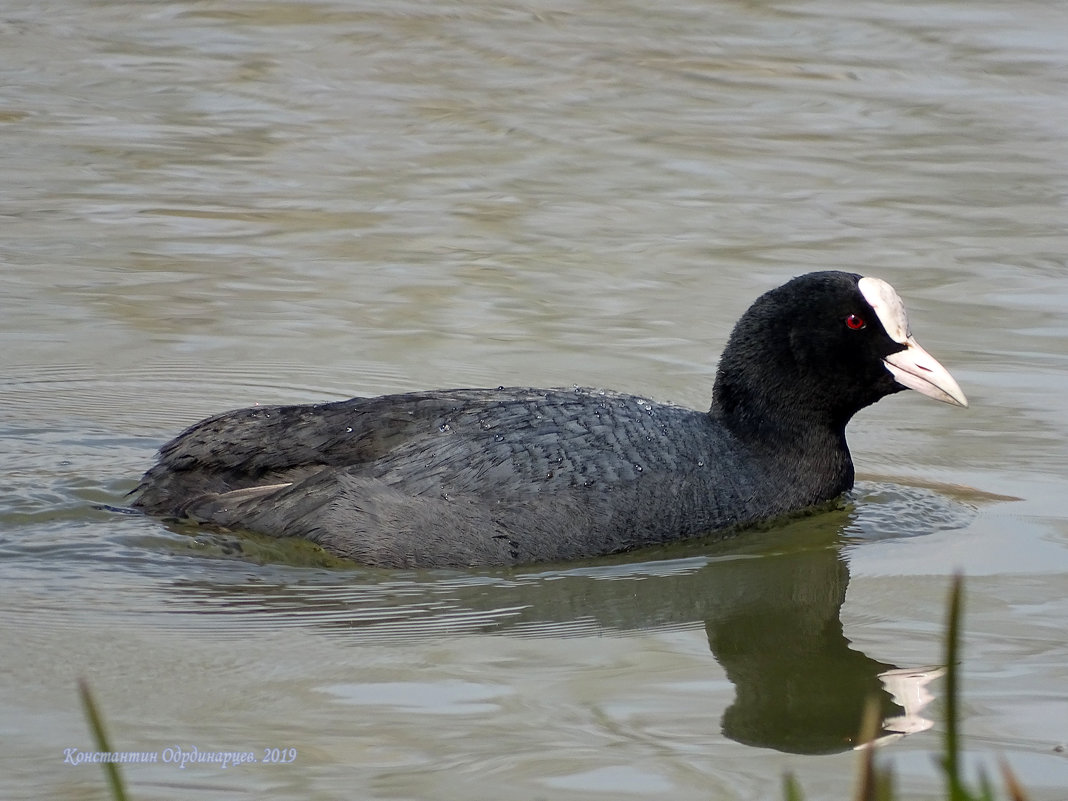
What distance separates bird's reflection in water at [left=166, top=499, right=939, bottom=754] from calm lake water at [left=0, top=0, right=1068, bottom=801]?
17 mm

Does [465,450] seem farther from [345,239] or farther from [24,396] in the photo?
[345,239]

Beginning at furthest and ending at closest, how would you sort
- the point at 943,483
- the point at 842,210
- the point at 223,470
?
the point at 842,210 → the point at 943,483 → the point at 223,470

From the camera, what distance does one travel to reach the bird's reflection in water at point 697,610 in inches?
192

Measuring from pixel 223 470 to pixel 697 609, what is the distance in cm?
173

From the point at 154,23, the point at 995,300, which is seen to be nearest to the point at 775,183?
the point at 995,300

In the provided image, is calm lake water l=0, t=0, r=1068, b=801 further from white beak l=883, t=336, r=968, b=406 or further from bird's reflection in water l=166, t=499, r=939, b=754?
white beak l=883, t=336, r=968, b=406

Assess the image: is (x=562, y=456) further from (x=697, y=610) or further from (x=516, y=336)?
(x=516, y=336)

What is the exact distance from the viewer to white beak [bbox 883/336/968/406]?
6.24 m

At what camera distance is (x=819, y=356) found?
21.0 ft

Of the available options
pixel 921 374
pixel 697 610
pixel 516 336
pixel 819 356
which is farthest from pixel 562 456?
pixel 516 336

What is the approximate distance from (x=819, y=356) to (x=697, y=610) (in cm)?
127

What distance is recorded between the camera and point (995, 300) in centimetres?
881

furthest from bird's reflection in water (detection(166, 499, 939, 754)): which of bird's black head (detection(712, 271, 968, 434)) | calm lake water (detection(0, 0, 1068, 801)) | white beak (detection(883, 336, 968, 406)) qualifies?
white beak (detection(883, 336, 968, 406))

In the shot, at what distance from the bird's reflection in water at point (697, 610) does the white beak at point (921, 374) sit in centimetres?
71
